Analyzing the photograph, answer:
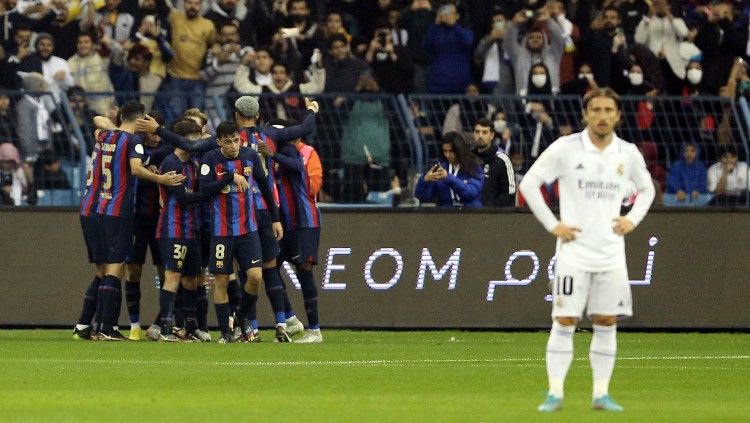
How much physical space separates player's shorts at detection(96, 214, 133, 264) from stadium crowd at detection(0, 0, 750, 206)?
2916 millimetres

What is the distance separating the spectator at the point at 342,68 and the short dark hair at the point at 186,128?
20.2 ft

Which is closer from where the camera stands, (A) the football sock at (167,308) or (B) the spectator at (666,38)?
(A) the football sock at (167,308)

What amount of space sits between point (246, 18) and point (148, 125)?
26.3 ft

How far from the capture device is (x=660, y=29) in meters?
24.2

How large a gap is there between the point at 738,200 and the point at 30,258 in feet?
26.7

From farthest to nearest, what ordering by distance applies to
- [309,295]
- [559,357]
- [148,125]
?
[309,295], [148,125], [559,357]

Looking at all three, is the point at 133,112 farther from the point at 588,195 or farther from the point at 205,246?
the point at 588,195

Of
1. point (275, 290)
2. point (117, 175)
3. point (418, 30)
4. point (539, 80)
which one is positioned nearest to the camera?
point (275, 290)

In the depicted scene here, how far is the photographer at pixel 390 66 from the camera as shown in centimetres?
2341

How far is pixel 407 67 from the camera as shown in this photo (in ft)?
77.0

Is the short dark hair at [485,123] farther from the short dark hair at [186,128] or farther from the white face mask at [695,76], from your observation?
the white face mask at [695,76]

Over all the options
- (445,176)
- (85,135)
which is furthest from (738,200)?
(85,135)

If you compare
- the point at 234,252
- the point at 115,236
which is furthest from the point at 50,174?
the point at 234,252

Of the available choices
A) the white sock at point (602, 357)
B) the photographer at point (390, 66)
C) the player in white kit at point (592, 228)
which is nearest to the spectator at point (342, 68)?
the photographer at point (390, 66)
